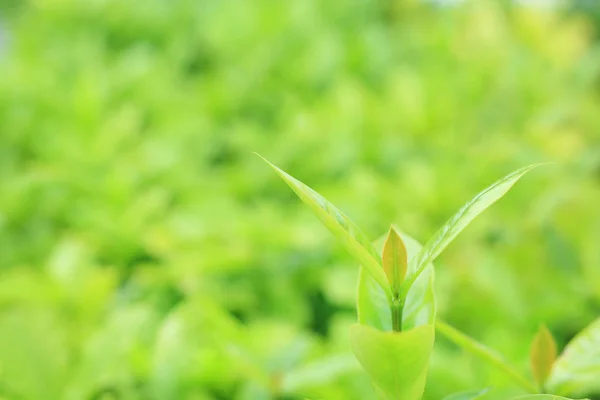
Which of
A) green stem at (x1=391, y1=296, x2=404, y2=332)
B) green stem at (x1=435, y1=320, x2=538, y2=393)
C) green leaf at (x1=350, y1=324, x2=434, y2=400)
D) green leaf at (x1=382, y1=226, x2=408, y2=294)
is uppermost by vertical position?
green leaf at (x1=382, y1=226, x2=408, y2=294)

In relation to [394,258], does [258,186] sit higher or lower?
higher

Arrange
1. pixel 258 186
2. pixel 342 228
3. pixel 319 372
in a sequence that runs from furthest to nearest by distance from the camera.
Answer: pixel 258 186 → pixel 319 372 → pixel 342 228

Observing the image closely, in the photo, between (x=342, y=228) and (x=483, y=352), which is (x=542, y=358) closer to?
(x=483, y=352)

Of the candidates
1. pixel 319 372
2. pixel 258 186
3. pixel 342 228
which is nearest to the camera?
pixel 342 228

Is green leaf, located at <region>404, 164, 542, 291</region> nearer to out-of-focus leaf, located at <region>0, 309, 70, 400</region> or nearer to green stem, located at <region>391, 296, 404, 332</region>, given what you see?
green stem, located at <region>391, 296, 404, 332</region>

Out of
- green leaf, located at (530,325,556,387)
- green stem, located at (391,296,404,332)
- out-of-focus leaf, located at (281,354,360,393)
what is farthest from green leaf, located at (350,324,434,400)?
out-of-focus leaf, located at (281,354,360,393)

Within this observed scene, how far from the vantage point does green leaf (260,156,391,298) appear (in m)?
0.43

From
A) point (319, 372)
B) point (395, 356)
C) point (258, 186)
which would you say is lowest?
point (395, 356)

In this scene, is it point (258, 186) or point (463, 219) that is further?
point (258, 186)

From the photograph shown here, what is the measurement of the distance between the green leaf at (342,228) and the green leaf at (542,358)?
0.17 metres

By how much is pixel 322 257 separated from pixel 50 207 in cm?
50

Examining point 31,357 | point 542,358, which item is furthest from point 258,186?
point 542,358

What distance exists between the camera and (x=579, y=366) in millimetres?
554

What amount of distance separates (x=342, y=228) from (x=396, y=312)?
69 mm
